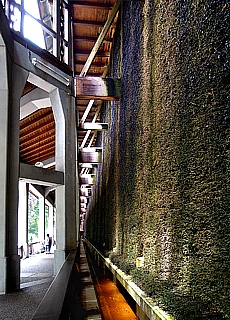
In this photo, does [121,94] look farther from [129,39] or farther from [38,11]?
[38,11]

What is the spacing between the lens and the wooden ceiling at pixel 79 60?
10502mm

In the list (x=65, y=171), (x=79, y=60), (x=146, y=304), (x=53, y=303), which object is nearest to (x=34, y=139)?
(x=79, y=60)

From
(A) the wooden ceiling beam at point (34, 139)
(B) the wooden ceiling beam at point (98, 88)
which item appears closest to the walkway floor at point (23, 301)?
(B) the wooden ceiling beam at point (98, 88)

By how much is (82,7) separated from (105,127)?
10.9ft

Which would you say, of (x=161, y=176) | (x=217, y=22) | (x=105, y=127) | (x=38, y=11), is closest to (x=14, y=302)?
(x=161, y=176)

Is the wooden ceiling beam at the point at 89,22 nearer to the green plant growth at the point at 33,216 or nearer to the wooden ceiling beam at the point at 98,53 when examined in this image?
the wooden ceiling beam at the point at 98,53

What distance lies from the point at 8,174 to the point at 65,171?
230cm

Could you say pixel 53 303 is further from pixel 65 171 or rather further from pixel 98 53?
pixel 98 53

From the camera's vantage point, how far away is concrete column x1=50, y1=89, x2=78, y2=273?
31.6 feet

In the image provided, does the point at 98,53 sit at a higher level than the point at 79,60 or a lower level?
lower

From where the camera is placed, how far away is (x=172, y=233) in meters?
3.83

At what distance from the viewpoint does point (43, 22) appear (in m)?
10.3

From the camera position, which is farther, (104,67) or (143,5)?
(104,67)

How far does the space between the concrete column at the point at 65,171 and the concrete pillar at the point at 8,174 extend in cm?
188
